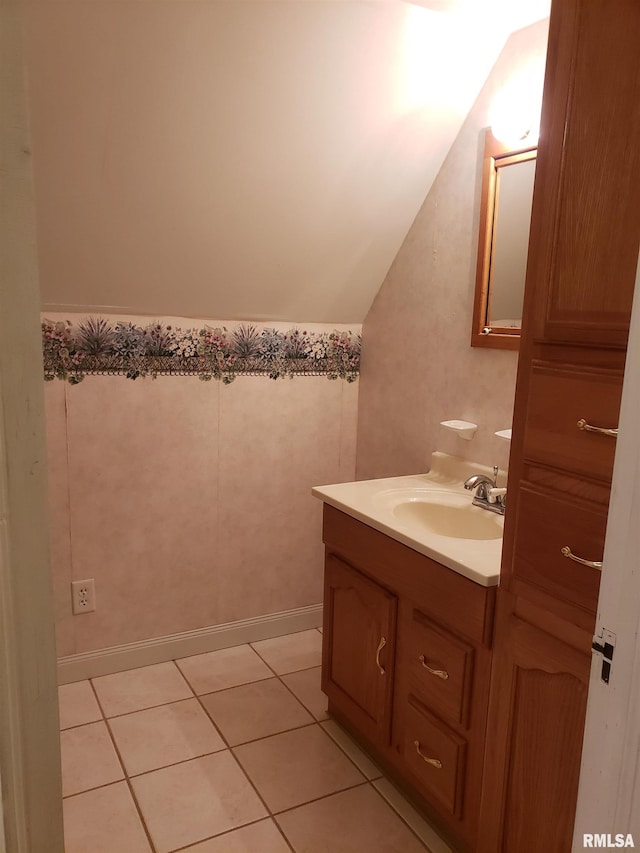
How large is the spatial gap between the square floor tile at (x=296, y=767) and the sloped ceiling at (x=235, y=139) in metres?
1.51

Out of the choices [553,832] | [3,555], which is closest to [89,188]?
[3,555]

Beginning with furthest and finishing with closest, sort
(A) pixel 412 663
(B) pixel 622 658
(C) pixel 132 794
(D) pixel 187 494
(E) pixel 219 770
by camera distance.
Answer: (D) pixel 187 494
(E) pixel 219 770
(C) pixel 132 794
(A) pixel 412 663
(B) pixel 622 658

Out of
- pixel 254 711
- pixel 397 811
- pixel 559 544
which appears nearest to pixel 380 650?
pixel 397 811

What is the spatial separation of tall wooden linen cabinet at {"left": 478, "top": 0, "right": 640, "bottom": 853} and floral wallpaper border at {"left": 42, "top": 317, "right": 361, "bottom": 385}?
4.57ft

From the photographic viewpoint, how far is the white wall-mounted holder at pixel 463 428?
214 cm

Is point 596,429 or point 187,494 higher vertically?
point 596,429

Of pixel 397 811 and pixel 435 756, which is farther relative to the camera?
pixel 397 811

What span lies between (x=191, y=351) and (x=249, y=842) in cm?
158

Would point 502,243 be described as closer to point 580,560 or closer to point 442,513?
point 442,513

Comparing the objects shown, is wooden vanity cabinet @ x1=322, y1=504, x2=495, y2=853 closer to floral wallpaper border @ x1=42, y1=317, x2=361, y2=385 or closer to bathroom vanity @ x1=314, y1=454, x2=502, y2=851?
bathroom vanity @ x1=314, y1=454, x2=502, y2=851

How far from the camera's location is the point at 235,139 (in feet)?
6.38

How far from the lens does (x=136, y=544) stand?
8.09ft

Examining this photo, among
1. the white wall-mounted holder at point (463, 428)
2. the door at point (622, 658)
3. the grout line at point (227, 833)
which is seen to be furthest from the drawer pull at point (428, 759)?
the white wall-mounted holder at point (463, 428)

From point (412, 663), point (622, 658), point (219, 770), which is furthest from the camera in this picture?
point (219, 770)
